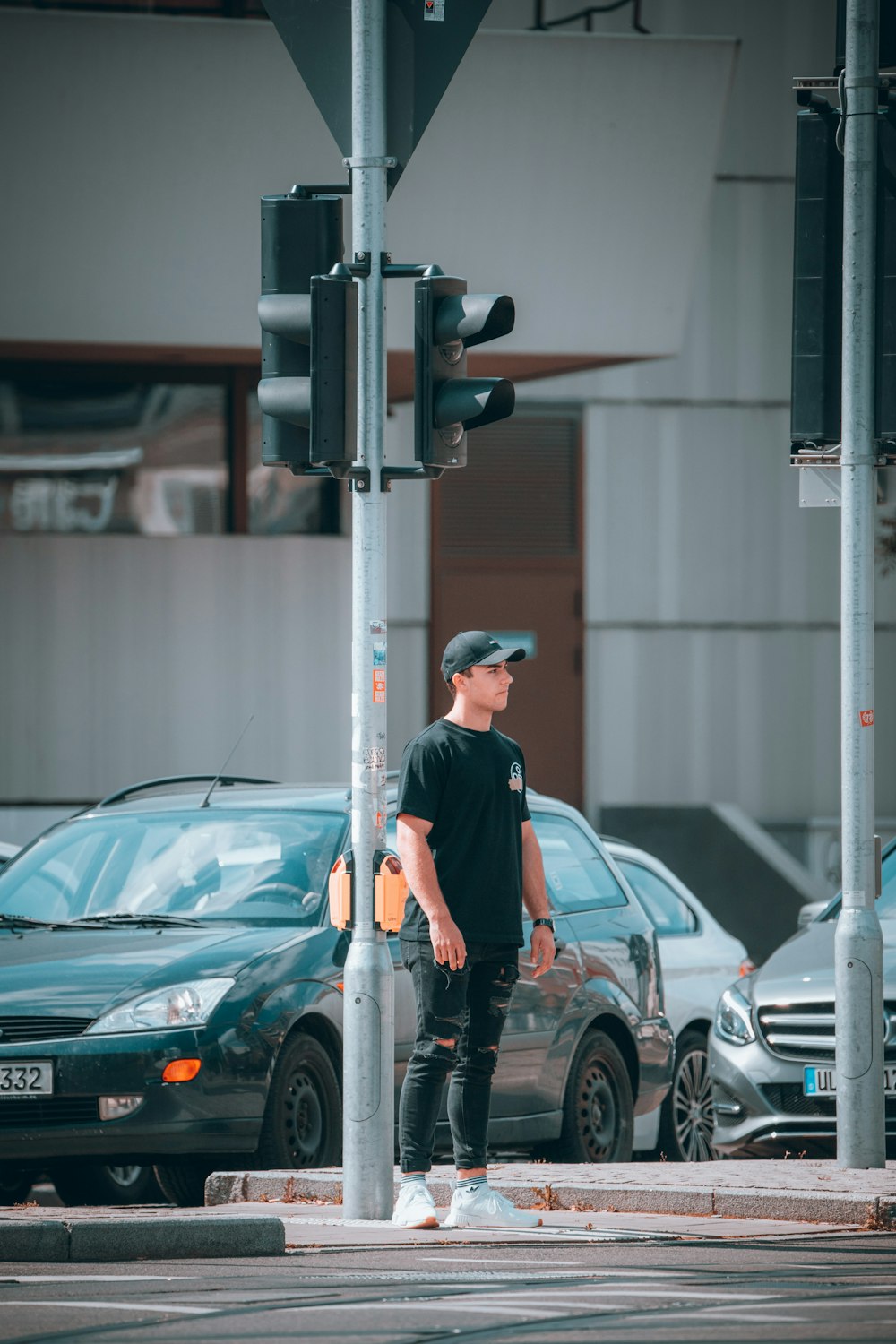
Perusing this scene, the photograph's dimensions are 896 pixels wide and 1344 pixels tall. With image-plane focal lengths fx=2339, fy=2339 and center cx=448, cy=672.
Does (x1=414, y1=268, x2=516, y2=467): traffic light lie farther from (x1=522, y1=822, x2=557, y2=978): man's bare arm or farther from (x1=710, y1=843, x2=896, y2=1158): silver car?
(x1=710, y1=843, x2=896, y2=1158): silver car

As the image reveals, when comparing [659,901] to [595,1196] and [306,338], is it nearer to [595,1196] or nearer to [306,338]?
[595,1196]

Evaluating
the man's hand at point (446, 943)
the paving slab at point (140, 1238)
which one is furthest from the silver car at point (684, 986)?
the paving slab at point (140, 1238)

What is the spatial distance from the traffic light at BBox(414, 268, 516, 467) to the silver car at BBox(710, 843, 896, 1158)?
3320 millimetres

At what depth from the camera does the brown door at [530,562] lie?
2327 cm

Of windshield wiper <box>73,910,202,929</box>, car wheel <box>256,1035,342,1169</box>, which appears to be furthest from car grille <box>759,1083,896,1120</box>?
windshield wiper <box>73,910,202,929</box>

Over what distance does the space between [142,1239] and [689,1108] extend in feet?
18.6

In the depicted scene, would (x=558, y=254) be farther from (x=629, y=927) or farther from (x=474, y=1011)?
(x=474, y=1011)

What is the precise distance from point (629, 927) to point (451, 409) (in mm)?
3843

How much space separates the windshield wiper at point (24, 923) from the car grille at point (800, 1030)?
3.08 meters

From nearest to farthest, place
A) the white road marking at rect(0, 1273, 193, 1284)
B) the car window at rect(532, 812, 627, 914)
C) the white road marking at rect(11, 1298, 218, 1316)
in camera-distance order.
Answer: the white road marking at rect(11, 1298, 218, 1316), the white road marking at rect(0, 1273, 193, 1284), the car window at rect(532, 812, 627, 914)

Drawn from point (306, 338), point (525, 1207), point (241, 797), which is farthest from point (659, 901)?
point (306, 338)

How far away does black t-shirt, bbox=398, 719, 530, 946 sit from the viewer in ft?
24.9

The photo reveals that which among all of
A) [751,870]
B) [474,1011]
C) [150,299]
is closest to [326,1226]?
[474,1011]

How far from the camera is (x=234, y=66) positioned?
→ 16406mm
